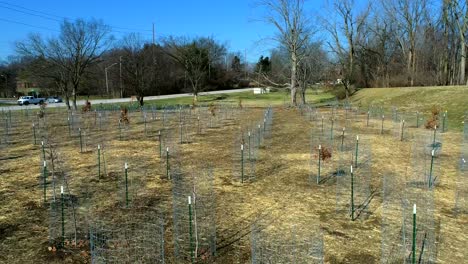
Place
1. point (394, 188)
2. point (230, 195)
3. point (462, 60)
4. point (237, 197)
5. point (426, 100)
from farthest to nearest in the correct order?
point (462, 60), point (426, 100), point (394, 188), point (230, 195), point (237, 197)

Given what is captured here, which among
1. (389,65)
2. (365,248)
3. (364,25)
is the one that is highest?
(364,25)

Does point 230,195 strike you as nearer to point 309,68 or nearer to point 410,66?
point 309,68

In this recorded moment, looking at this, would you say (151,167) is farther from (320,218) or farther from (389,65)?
(389,65)

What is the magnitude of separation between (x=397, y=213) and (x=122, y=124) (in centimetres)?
1883

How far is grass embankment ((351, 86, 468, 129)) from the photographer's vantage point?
26.8m

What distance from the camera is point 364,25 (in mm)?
53094

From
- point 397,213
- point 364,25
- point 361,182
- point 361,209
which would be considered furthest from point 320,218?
point 364,25

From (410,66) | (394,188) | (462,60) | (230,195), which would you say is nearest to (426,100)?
(462,60)

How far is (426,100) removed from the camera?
32.7m

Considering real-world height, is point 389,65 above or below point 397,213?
above

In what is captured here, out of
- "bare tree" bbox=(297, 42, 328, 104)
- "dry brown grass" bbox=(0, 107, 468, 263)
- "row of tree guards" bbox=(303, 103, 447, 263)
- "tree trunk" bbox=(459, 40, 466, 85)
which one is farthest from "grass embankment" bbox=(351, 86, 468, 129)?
"dry brown grass" bbox=(0, 107, 468, 263)

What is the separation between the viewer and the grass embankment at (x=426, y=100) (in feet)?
88.1

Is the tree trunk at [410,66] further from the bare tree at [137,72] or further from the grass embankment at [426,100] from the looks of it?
the bare tree at [137,72]

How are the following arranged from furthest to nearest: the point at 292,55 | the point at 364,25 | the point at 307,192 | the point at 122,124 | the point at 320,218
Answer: the point at 364,25 → the point at 292,55 → the point at 122,124 → the point at 307,192 → the point at 320,218
